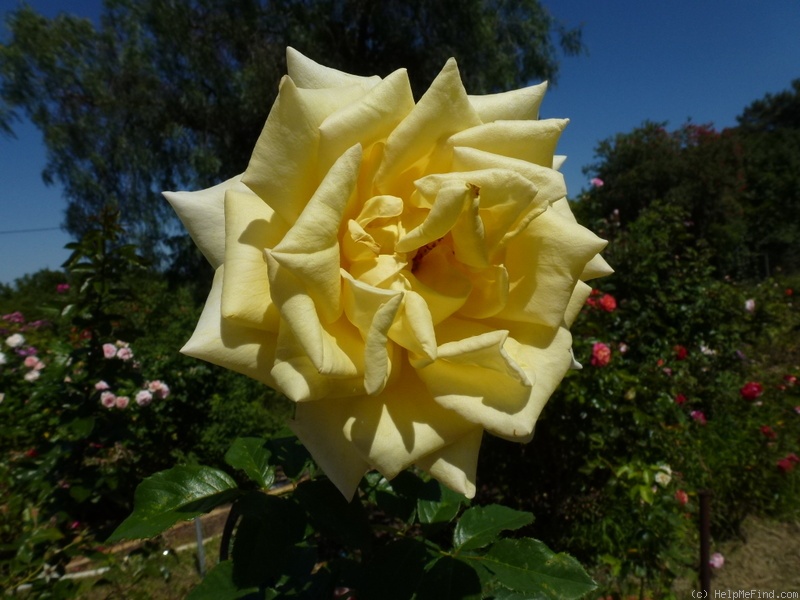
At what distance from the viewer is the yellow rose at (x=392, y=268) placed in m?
0.56

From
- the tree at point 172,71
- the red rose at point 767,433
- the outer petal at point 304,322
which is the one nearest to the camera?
the outer petal at point 304,322

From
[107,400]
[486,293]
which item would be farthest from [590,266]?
[107,400]

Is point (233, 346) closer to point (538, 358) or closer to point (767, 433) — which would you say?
point (538, 358)

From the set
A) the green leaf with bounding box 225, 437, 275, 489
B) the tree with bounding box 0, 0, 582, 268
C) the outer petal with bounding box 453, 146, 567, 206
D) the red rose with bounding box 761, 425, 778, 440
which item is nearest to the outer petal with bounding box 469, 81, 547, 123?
the outer petal with bounding box 453, 146, 567, 206

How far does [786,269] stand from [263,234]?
2362 centimetres

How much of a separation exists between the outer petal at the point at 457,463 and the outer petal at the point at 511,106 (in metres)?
0.43

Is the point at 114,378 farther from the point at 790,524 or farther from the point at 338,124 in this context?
the point at 790,524

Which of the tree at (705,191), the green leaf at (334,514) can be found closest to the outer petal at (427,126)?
the green leaf at (334,514)

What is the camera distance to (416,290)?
26.4 inches

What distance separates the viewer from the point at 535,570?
741mm

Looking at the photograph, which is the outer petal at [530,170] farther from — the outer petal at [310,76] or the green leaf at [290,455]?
the green leaf at [290,455]

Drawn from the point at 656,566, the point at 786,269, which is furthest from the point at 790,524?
the point at 786,269

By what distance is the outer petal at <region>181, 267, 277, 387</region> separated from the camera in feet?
1.90

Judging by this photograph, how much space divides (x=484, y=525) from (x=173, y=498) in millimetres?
529
